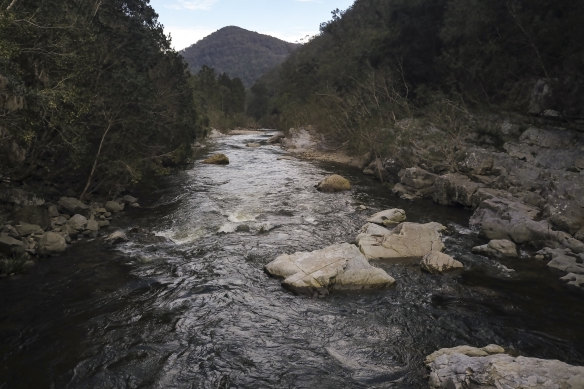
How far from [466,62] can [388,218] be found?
17.5 m

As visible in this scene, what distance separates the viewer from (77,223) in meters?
16.2

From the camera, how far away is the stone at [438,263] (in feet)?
42.7

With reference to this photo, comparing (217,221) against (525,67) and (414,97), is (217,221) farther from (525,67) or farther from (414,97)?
(414,97)

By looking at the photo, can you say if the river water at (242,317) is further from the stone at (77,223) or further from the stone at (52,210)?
the stone at (52,210)

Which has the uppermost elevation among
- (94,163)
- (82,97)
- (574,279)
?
(82,97)

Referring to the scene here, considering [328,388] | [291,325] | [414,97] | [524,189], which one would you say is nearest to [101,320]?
[291,325]

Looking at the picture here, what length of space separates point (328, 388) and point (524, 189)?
16.7 metres

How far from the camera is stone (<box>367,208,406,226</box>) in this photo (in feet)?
60.2

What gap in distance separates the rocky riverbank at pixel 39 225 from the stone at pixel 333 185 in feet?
38.2

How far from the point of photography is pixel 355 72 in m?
42.9

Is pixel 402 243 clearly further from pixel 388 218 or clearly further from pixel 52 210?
pixel 52 210

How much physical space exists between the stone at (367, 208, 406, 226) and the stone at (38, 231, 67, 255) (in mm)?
11822

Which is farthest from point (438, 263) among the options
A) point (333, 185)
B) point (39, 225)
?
point (39, 225)

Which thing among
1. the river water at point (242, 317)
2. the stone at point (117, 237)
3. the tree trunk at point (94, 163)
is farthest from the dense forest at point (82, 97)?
the river water at point (242, 317)
